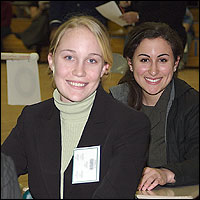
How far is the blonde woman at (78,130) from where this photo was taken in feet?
6.07

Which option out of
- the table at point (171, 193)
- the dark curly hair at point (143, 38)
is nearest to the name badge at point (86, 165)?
the table at point (171, 193)

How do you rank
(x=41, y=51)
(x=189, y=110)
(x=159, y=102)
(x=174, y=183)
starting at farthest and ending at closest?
(x=41, y=51) < (x=159, y=102) < (x=189, y=110) < (x=174, y=183)

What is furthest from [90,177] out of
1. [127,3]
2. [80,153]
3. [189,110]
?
[127,3]

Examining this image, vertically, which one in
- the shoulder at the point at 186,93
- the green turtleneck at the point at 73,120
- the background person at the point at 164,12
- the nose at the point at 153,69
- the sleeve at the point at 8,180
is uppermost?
the background person at the point at 164,12

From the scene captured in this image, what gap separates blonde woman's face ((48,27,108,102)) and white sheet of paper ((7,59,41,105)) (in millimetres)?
1166

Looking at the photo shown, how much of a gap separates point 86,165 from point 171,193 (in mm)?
414

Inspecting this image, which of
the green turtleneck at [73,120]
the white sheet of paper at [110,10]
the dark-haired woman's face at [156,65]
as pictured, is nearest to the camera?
the green turtleneck at [73,120]

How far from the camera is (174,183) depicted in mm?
2182

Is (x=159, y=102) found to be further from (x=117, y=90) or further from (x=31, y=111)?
(x=31, y=111)

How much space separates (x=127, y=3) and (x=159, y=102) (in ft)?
7.92

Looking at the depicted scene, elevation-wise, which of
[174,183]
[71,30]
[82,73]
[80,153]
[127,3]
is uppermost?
[127,3]

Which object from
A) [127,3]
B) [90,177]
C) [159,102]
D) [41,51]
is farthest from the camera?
[41,51]

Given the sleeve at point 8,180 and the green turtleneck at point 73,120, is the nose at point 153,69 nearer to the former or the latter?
the green turtleneck at point 73,120

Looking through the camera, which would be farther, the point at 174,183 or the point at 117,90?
the point at 117,90
